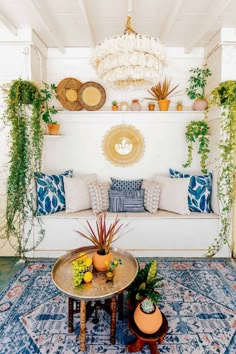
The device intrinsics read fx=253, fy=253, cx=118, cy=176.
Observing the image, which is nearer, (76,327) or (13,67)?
(76,327)

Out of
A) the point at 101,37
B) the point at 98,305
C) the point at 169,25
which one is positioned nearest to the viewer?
the point at 98,305

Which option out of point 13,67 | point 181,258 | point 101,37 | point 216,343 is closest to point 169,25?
point 101,37

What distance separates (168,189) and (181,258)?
0.93 m

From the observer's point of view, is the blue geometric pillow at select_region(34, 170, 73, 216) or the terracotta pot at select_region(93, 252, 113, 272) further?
the blue geometric pillow at select_region(34, 170, 73, 216)

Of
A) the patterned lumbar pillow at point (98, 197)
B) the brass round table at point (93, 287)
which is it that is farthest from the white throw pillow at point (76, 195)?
the brass round table at point (93, 287)

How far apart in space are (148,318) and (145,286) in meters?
0.25

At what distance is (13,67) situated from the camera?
3.27 m

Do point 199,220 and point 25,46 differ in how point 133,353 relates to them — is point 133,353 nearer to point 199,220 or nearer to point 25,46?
point 199,220

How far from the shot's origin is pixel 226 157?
3.23 meters

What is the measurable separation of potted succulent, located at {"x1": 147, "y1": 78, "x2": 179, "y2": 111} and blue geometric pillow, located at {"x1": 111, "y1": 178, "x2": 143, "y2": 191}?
3.83ft

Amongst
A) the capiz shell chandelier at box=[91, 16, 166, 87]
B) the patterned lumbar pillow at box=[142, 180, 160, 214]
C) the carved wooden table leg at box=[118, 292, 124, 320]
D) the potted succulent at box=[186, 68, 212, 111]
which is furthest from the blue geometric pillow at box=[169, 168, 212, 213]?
the capiz shell chandelier at box=[91, 16, 166, 87]

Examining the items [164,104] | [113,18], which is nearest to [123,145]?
[164,104]

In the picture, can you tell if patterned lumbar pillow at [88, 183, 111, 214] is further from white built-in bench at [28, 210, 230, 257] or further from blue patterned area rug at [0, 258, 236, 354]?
blue patterned area rug at [0, 258, 236, 354]

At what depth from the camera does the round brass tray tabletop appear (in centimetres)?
179
